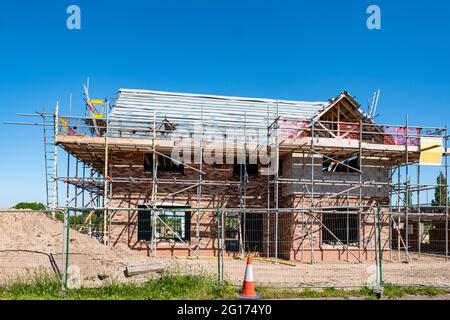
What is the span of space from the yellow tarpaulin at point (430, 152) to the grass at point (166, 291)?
9977 mm

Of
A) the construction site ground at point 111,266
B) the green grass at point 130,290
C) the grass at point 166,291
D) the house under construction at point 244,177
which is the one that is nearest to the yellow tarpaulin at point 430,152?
the house under construction at point 244,177

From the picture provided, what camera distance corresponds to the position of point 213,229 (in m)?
18.7

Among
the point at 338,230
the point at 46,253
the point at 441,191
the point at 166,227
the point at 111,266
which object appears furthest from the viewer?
the point at 441,191

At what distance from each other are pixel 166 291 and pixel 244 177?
10207 millimetres

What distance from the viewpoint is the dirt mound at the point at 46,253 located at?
34.7 ft

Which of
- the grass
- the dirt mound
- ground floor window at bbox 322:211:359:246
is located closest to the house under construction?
ground floor window at bbox 322:211:359:246

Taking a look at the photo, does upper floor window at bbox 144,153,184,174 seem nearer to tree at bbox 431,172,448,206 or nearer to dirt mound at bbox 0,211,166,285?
dirt mound at bbox 0,211,166,285

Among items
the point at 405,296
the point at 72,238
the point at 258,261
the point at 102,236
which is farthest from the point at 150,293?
the point at 102,236

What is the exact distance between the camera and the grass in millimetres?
8922

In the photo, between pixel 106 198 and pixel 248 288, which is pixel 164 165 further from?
pixel 248 288

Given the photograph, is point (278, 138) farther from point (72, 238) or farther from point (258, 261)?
point (72, 238)

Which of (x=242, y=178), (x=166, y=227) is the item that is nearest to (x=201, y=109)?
(x=242, y=178)

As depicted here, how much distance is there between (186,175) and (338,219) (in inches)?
263

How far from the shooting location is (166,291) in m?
9.28
